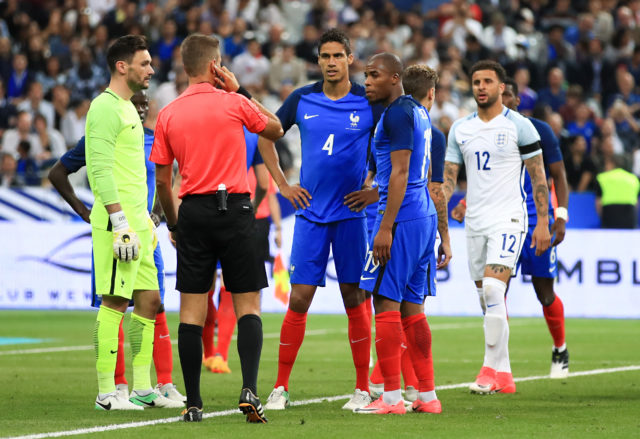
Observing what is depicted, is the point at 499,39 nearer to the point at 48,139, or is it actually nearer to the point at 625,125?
the point at 625,125

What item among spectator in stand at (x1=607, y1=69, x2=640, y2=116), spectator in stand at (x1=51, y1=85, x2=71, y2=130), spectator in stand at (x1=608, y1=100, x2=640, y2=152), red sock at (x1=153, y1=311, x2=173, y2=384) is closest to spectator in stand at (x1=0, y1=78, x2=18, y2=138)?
spectator in stand at (x1=51, y1=85, x2=71, y2=130)

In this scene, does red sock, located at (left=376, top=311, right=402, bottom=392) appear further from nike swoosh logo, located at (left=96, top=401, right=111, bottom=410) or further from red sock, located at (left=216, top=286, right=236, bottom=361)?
red sock, located at (left=216, top=286, right=236, bottom=361)

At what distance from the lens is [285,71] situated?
2256 centimetres

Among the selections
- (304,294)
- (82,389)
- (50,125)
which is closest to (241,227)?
(304,294)

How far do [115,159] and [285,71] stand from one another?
14845mm

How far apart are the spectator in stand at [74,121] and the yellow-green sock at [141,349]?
13584 millimetres

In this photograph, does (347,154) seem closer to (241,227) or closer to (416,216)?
(416,216)

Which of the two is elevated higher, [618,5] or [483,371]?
[618,5]

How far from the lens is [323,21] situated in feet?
80.1

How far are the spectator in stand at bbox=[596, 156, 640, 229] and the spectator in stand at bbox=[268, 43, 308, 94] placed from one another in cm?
701

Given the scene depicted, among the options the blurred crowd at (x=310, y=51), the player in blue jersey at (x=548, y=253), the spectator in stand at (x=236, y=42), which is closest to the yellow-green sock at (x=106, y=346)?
the player in blue jersey at (x=548, y=253)

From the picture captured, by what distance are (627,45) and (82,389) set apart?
16751mm

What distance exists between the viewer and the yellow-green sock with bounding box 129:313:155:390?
8.35m

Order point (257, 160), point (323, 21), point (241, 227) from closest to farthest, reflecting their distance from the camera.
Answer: point (241, 227) < point (257, 160) < point (323, 21)
